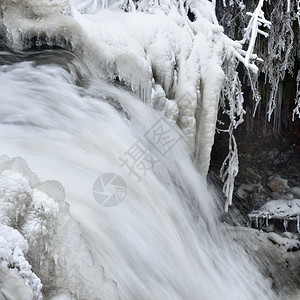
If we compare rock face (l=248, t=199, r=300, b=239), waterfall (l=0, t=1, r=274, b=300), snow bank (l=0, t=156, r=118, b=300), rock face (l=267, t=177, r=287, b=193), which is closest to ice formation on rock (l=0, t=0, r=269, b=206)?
waterfall (l=0, t=1, r=274, b=300)

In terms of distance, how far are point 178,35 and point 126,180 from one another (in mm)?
1308

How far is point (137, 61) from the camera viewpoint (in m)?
2.54

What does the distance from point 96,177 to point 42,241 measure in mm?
703

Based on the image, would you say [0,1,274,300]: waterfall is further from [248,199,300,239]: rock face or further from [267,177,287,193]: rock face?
[267,177,287,193]: rock face

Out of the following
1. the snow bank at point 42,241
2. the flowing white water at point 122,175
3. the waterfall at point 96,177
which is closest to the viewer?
the snow bank at point 42,241

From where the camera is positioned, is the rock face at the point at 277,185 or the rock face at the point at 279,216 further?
the rock face at the point at 277,185

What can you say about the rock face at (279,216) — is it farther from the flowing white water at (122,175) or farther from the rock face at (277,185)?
the flowing white water at (122,175)

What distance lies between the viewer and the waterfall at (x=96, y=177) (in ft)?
3.67

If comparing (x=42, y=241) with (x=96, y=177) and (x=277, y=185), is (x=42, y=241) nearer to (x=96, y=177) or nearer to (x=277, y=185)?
(x=96, y=177)

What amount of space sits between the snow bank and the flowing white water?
0.70 feet

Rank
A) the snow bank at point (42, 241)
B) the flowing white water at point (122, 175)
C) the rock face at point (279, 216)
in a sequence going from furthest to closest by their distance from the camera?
1. the rock face at point (279, 216)
2. the flowing white water at point (122, 175)
3. the snow bank at point (42, 241)

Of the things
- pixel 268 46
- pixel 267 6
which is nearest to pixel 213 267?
pixel 268 46

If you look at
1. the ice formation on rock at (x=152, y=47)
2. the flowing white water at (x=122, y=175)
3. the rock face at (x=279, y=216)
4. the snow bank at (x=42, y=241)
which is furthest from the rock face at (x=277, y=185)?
the snow bank at (x=42, y=241)

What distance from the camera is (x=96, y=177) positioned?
179cm
